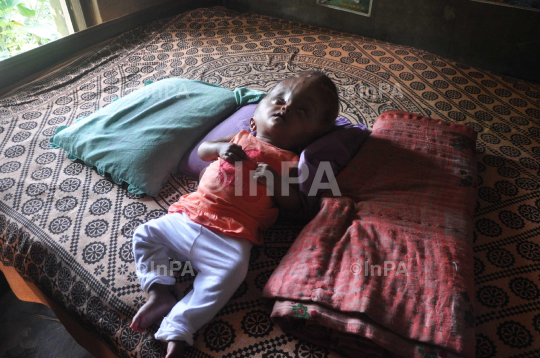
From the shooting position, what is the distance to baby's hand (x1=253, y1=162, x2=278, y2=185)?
110cm

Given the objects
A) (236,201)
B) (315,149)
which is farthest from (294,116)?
(236,201)

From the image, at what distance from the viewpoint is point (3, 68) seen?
1941 millimetres

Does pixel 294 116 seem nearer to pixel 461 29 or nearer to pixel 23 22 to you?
pixel 461 29

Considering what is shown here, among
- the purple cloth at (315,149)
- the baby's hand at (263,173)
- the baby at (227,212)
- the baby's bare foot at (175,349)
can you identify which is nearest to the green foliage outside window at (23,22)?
the purple cloth at (315,149)

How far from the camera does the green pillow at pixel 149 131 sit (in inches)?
53.9

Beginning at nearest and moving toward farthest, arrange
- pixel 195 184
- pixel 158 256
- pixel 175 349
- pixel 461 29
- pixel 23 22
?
pixel 175 349 < pixel 158 256 < pixel 195 184 < pixel 461 29 < pixel 23 22

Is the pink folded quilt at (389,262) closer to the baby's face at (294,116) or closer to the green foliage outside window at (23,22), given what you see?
the baby's face at (294,116)

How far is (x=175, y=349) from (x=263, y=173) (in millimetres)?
520

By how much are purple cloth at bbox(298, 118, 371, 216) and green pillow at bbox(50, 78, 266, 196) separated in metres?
0.50

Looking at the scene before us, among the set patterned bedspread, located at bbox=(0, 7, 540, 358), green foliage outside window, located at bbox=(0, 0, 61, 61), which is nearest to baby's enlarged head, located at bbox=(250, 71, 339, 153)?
patterned bedspread, located at bbox=(0, 7, 540, 358)

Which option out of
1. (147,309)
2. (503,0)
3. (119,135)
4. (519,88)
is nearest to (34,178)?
(119,135)

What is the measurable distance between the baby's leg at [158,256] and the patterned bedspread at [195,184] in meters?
0.05

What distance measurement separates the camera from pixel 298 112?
4.00 ft

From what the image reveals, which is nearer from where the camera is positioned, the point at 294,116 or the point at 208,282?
the point at 208,282
